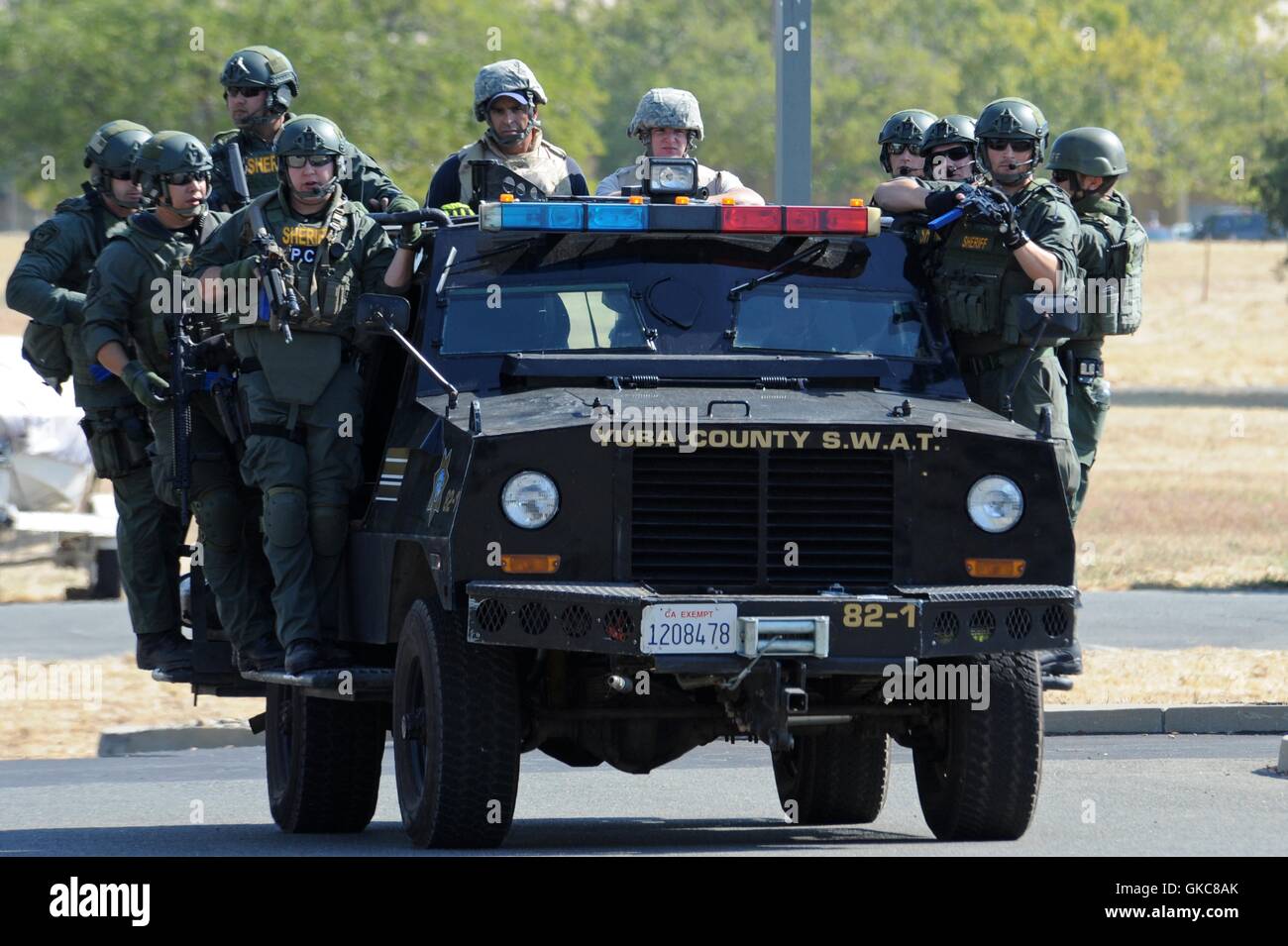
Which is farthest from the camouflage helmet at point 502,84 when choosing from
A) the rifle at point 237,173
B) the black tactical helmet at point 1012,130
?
the black tactical helmet at point 1012,130

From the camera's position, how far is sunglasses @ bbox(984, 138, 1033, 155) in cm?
1048

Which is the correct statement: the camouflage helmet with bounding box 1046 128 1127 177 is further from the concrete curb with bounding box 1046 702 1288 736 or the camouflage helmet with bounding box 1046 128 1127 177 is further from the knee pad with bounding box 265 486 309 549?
the knee pad with bounding box 265 486 309 549

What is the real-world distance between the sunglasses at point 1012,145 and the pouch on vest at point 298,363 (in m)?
2.70

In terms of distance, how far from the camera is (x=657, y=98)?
433 inches

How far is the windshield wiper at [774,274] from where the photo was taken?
963cm

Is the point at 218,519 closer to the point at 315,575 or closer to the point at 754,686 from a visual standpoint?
the point at 315,575

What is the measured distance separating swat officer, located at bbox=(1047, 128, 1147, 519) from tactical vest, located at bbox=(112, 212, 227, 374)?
3.74 meters

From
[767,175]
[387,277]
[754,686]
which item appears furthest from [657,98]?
[767,175]

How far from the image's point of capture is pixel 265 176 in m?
12.0

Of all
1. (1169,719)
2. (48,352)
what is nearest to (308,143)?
(48,352)

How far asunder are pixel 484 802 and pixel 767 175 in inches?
3496

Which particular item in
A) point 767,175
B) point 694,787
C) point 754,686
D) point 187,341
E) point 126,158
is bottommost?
point 694,787

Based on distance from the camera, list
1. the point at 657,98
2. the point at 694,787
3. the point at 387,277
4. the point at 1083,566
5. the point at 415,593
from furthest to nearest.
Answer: the point at 1083,566
the point at 694,787
the point at 657,98
the point at 387,277
the point at 415,593

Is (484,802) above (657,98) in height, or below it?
below
